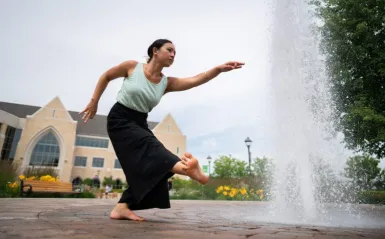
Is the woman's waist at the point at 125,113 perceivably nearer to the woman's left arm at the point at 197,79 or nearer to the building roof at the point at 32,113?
the woman's left arm at the point at 197,79

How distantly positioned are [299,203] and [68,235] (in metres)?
4.09

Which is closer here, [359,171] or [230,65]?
[230,65]

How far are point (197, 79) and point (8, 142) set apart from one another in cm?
3733

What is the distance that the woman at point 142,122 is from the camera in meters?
2.24

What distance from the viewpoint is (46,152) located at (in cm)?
3403

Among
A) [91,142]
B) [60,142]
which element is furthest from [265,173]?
[91,142]

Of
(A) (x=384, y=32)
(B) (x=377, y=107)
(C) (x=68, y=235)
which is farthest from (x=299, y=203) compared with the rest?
(A) (x=384, y=32)

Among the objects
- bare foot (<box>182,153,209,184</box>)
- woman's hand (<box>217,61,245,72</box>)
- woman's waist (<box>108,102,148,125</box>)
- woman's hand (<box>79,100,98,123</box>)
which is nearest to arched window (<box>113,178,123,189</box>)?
woman's hand (<box>79,100,98,123</box>)

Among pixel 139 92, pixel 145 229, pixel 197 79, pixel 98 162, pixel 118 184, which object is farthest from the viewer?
pixel 98 162

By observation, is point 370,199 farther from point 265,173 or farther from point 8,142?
point 8,142

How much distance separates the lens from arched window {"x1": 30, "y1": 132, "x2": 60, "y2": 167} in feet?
109

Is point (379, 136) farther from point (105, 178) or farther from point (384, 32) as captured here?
point (105, 178)

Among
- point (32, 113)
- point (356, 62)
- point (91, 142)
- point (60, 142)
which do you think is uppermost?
point (32, 113)

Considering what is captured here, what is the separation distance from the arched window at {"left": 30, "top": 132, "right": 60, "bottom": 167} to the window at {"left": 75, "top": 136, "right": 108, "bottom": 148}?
3.74 m
